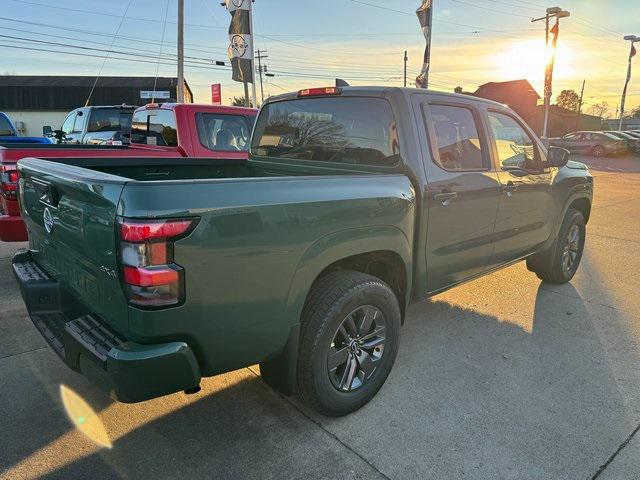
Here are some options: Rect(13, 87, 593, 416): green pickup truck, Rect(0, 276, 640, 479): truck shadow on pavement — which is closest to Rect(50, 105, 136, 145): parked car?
Rect(13, 87, 593, 416): green pickup truck

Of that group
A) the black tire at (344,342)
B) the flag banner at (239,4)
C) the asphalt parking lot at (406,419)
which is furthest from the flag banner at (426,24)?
the black tire at (344,342)

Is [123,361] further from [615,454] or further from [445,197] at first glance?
[615,454]

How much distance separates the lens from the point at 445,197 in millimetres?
3301

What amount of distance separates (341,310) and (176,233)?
3.51 feet

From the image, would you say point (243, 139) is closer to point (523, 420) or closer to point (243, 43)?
point (523, 420)

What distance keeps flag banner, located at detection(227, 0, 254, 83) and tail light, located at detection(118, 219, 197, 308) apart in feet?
39.6

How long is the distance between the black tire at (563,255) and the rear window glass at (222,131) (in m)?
4.00

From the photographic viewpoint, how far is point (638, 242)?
718cm

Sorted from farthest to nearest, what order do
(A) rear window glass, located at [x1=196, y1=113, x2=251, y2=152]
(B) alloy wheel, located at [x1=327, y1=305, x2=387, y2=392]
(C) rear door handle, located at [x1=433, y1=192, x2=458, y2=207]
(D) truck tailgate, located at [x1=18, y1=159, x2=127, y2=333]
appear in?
(A) rear window glass, located at [x1=196, y1=113, x2=251, y2=152], (C) rear door handle, located at [x1=433, y1=192, x2=458, y2=207], (B) alloy wheel, located at [x1=327, y1=305, x2=387, y2=392], (D) truck tailgate, located at [x1=18, y1=159, x2=127, y2=333]

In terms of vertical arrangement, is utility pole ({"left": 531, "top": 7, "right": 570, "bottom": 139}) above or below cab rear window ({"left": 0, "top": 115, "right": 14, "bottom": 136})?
above

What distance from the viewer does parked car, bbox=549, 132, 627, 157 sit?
29203 millimetres

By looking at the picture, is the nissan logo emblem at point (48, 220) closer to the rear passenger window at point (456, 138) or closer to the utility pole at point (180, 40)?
the rear passenger window at point (456, 138)

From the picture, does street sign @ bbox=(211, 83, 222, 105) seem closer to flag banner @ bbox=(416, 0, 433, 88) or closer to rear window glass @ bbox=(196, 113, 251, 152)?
flag banner @ bbox=(416, 0, 433, 88)

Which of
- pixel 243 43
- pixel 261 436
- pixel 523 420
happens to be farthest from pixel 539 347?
pixel 243 43
